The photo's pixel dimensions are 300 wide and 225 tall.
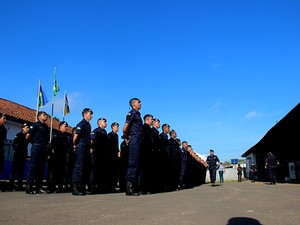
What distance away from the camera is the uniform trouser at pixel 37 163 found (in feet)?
22.6

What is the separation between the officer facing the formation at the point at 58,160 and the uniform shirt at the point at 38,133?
1161 mm

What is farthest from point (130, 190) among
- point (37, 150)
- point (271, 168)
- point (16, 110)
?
point (16, 110)

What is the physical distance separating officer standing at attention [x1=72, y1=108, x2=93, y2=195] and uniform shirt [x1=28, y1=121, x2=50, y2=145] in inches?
38.0

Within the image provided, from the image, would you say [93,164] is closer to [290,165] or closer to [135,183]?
[135,183]

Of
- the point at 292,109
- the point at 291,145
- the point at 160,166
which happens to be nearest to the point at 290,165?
the point at 291,145

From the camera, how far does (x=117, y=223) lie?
2.77m

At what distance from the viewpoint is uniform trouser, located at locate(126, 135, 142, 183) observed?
20.2ft

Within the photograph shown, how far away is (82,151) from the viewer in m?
6.68

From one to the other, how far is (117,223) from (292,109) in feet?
52.1

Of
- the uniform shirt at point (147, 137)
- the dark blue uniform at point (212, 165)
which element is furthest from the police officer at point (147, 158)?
the dark blue uniform at point (212, 165)

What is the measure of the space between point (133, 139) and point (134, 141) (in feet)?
0.18

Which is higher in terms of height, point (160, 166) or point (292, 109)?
point (292, 109)

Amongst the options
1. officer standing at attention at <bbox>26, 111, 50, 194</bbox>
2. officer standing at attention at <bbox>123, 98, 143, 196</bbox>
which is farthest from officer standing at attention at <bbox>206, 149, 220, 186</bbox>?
officer standing at attention at <bbox>26, 111, 50, 194</bbox>

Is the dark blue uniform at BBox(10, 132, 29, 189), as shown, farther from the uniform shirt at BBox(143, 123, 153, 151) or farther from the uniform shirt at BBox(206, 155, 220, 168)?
the uniform shirt at BBox(206, 155, 220, 168)
